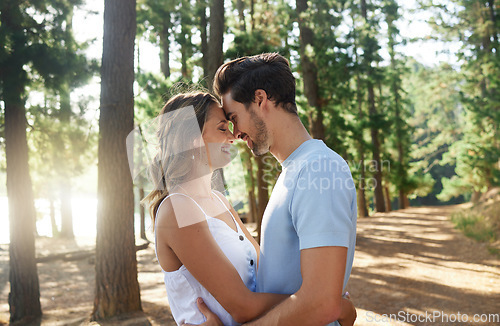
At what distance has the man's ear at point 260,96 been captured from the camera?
1980 millimetres

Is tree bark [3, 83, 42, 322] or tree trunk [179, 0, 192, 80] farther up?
tree trunk [179, 0, 192, 80]

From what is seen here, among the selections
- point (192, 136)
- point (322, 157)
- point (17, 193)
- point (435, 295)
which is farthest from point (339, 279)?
point (17, 193)

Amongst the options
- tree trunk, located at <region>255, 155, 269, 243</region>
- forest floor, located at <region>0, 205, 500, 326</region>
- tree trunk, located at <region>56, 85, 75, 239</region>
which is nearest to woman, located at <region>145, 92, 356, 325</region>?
forest floor, located at <region>0, 205, 500, 326</region>

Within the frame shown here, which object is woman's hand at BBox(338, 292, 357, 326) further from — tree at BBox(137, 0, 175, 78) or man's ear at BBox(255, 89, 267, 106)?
tree at BBox(137, 0, 175, 78)

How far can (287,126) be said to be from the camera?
203 cm

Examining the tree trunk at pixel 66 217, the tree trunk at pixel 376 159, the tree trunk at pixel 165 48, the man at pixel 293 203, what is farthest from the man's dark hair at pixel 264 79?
the tree trunk at pixel 376 159

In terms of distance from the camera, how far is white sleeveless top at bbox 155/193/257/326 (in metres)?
2.06

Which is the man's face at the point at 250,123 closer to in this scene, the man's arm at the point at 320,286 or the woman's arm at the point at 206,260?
the woman's arm at the point at 206,260

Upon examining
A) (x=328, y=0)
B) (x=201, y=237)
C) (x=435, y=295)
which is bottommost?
(x=435, y=295)

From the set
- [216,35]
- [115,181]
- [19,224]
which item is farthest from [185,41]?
[115,181]

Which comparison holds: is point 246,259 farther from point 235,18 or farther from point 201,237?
point 235,18

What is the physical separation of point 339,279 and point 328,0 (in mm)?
14463

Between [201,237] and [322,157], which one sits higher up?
[322,157]

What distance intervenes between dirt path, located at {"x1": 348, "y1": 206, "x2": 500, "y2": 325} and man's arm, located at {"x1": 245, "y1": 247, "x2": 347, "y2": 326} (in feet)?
18.2
